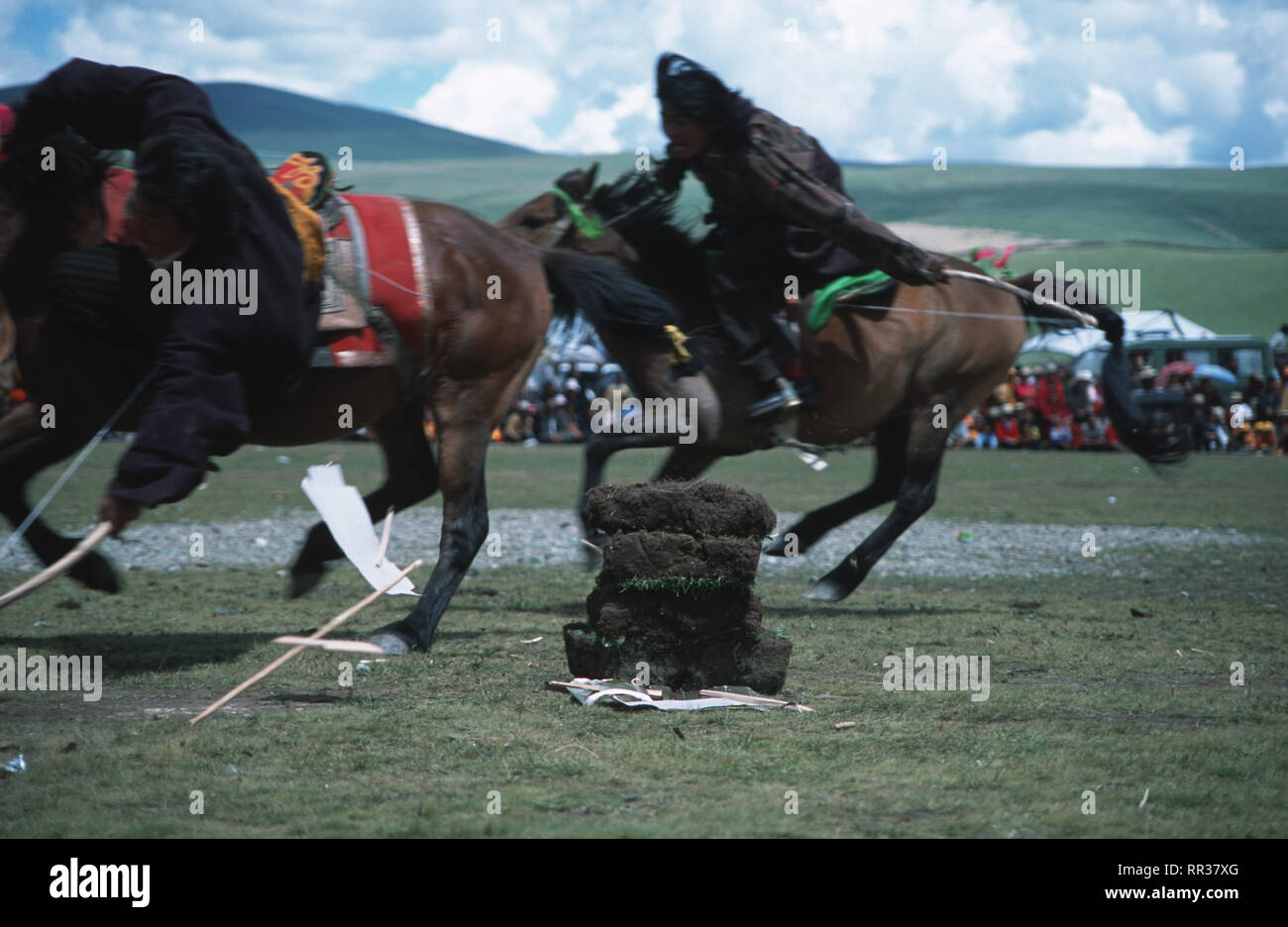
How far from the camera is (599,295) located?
23.5 ft

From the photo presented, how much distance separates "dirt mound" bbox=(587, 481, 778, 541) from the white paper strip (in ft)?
3.65

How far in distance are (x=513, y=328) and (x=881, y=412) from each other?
2.79 m

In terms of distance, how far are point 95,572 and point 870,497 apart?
502 centimetres

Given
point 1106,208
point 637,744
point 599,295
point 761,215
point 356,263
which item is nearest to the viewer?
point 637,744

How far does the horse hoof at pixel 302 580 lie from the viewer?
283 inches

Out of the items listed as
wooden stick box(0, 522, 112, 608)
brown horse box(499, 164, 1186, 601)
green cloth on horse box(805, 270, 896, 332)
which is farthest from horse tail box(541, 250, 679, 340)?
wooden stick box(0, 522, 112, 608)

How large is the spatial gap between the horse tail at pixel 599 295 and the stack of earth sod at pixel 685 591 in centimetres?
195

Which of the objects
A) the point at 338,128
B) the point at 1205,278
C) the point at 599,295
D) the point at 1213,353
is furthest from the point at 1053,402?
the point at 338,128

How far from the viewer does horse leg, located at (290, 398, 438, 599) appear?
23.6 feet

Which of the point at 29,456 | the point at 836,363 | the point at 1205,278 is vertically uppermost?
the point at 1205,278

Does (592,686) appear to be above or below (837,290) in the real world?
below

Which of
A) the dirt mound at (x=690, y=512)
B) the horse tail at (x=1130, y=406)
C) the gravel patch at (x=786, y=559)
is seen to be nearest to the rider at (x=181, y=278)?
the dirt mound at (x=690, y=512)

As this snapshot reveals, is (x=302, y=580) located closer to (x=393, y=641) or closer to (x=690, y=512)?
(x=393, y=641)
